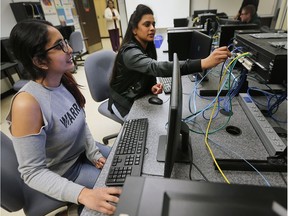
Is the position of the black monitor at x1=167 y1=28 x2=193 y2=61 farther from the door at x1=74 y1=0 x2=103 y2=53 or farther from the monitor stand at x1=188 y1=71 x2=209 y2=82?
the door at x1=74 y1=0 x2=103 y2=53

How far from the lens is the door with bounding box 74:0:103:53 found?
5.35 m

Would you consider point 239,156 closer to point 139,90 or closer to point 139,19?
point 139,90

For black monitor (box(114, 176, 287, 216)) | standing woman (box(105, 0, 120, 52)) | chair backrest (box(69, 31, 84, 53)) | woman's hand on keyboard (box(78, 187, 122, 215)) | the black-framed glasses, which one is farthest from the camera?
standing woman (box(105, 0, 120, 52))

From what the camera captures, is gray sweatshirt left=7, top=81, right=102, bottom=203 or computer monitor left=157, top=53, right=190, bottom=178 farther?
gray sweatshirt left=7, top=81, right=102, bottom=203

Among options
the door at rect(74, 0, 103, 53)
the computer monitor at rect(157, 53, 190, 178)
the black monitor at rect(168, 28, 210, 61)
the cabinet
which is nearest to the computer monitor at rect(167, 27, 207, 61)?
the black monitor at rect(168, 28, 210, 61)

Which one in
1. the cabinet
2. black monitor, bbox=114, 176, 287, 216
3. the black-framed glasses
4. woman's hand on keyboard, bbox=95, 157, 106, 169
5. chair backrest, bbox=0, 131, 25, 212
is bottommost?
woman's hand on keyboard, bbox=95, 157, 106, 169

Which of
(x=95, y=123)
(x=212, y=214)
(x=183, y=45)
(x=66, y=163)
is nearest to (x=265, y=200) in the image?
(x=212, y=214)

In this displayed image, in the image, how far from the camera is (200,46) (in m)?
1.41

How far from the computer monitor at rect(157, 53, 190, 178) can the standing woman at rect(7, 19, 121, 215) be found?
248 millimetres

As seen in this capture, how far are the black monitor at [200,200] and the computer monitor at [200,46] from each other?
3.53ft

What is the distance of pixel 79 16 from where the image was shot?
5.39 metres

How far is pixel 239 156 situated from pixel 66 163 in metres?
0.89

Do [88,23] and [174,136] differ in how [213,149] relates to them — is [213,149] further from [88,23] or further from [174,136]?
[88,23]

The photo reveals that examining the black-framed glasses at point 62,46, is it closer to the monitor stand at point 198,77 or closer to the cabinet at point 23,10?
the monitor stand at point 198,77
